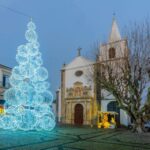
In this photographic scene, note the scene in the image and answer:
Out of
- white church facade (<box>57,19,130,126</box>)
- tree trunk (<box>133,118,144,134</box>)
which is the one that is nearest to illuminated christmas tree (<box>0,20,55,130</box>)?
tree trunk (<box>133,118,144,134</box>)

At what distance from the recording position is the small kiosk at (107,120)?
81.7 feet

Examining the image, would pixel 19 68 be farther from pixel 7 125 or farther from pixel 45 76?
pixel 7 125

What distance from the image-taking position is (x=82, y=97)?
30797mm

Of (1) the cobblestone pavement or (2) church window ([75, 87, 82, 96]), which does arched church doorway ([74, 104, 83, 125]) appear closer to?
(2) church window ([75, 87, 82, 96])

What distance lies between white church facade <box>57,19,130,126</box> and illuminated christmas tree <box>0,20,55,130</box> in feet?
37.1

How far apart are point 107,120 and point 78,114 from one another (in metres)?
5.92

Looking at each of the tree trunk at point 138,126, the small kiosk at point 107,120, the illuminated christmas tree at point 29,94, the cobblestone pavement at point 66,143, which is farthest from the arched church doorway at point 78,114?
the cobblestone pavement at point 66,143

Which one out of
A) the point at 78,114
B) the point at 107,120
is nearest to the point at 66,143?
the point at 107,120

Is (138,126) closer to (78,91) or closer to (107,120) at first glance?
(107,120)

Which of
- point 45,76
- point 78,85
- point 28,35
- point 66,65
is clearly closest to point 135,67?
point 45,76

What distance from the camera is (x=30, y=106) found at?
16.6 meters

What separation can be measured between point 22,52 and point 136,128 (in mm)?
10716

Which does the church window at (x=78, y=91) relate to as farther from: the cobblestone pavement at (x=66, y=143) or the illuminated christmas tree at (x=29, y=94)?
the cobblestone pavement at (x=66, y=143)

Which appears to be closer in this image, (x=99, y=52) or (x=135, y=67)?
(x=135, y=67)
